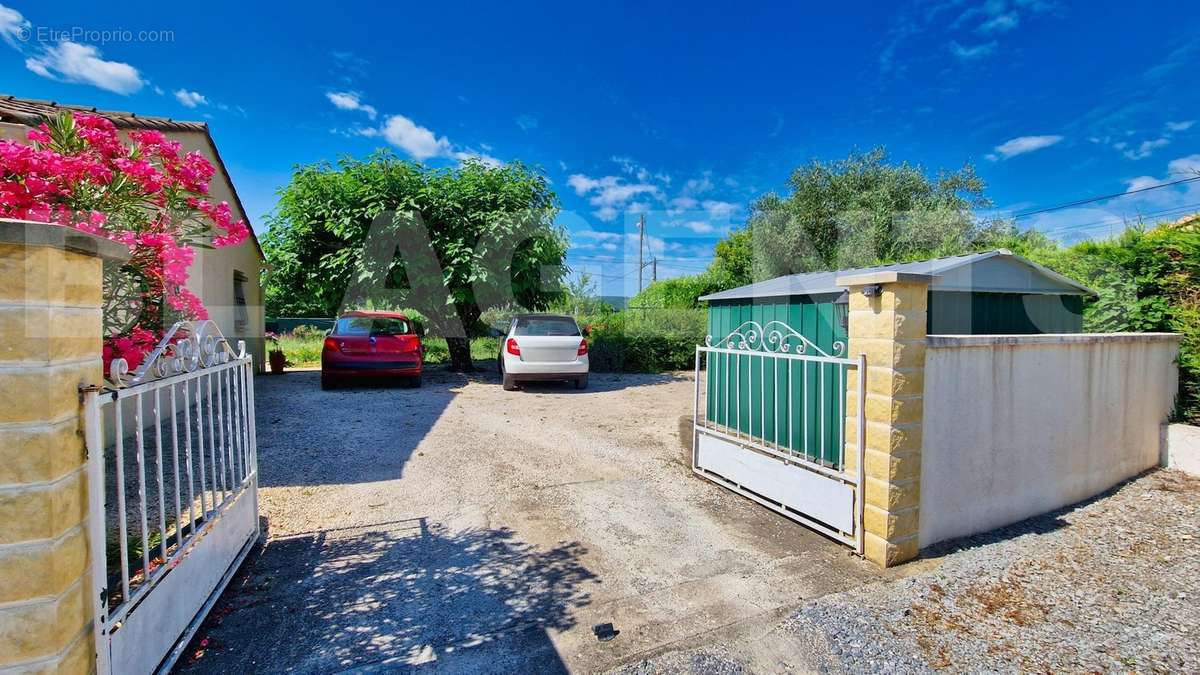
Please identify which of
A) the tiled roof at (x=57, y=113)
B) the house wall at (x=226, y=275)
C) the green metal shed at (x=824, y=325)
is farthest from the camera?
the house wall at (x=226, y=275)

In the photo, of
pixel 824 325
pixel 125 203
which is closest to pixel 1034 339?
pixel 824 325

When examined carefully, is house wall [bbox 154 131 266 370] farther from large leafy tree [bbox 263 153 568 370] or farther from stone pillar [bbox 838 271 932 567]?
stone pillar [bbox 838 271 932 567]

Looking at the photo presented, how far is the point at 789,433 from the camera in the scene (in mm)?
3791

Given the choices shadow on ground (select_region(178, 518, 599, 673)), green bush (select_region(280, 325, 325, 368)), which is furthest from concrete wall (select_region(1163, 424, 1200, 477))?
green bush (select_region(280, 325, 325, 368))

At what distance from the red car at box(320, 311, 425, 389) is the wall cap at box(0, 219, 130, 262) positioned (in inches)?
288

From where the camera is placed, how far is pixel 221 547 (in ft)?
8.56

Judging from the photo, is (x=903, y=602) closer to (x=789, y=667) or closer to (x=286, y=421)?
(x=789, y=667)

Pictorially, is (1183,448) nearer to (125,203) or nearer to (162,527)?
(162,527)

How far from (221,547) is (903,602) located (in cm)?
349

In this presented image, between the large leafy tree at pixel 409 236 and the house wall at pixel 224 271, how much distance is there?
0.60 meters

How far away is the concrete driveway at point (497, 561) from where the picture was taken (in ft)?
7.25

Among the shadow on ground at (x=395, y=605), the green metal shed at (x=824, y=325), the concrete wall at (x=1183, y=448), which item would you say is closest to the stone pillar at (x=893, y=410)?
the green metal shed at (x=824, y=325)

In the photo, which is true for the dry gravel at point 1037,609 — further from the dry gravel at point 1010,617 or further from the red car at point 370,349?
the red car at point 370,349

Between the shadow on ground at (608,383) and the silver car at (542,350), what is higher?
the silver car at (542,350)
